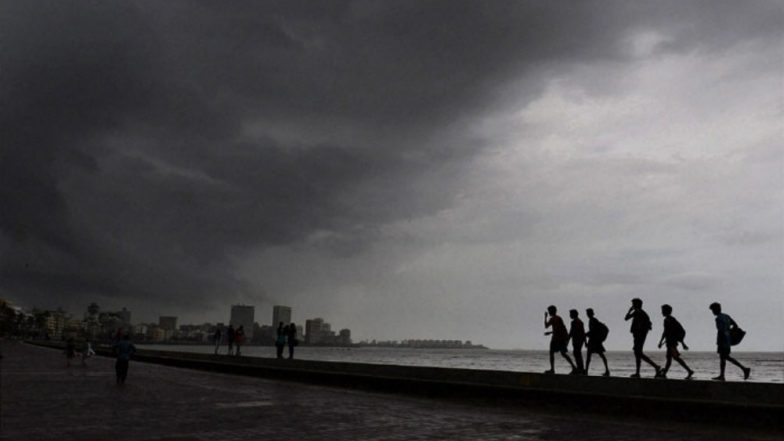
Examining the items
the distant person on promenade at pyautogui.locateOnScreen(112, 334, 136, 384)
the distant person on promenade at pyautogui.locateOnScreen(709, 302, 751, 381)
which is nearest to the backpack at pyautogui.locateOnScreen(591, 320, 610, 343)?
the distant person on promenade at pyautogui.locateOnScreen(709, 302, 751, 381)

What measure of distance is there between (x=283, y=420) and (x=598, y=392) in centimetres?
628

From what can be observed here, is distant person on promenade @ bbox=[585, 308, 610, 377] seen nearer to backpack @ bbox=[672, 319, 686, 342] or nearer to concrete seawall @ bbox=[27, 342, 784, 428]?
backpack @ bbox=[672, 319, 686, 342]

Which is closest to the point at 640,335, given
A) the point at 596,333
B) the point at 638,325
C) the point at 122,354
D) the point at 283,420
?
the point at 638,325

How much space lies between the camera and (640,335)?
42.4 ft

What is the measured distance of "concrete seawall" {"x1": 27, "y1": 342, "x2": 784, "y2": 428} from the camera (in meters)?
9.13

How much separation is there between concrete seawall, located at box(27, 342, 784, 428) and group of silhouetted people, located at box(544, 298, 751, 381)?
98cm

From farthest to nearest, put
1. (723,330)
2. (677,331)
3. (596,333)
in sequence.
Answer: (596,333) → (677,331) → (723,330)

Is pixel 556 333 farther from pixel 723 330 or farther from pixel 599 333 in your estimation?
pixel 723 330

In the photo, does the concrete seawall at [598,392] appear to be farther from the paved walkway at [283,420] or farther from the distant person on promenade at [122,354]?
the distant person on promenade at [122,354]

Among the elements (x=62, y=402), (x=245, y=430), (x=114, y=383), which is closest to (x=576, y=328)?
(x=245, y=430)

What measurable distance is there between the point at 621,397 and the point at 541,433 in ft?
9.90

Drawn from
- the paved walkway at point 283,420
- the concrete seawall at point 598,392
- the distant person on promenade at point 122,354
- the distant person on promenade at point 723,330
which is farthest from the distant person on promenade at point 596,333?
the distant person on promenade at point 122,354

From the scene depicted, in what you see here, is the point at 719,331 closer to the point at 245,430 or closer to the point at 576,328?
the point at 576,328

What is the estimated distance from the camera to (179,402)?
482 inches
